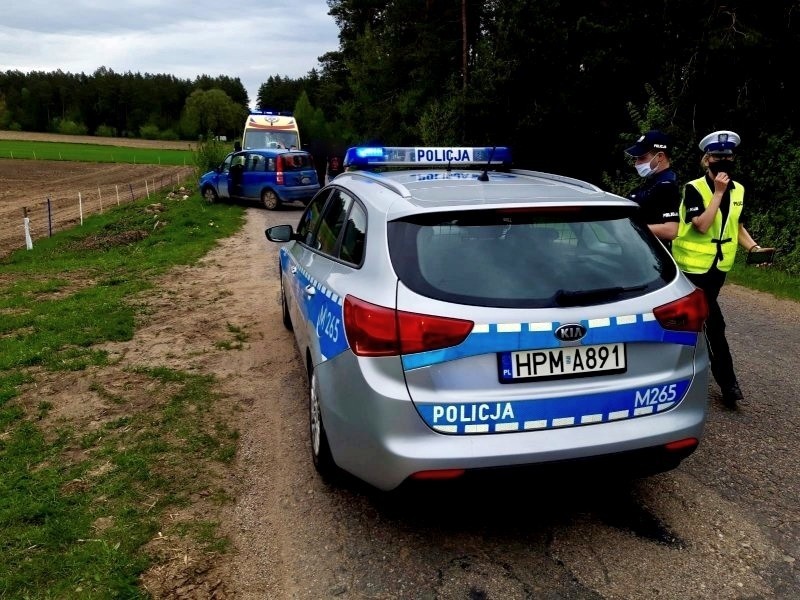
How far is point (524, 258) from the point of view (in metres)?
2.90

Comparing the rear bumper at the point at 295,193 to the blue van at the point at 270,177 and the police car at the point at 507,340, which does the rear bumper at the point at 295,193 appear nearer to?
the blue van at the point at 270,177

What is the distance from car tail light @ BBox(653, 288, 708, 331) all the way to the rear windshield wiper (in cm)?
20

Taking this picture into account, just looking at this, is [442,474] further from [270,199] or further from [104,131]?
[104,131]

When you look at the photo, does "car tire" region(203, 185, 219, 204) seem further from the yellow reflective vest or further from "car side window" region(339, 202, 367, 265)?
the yellow reflective vest

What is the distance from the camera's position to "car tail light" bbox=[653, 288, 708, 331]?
9.59ft

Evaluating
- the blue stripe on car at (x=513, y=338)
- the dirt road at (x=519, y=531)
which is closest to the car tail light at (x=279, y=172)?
the dirt road at (x=519, y=531)

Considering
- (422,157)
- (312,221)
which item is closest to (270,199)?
(312,221)

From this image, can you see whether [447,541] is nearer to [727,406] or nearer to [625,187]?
[727,406]

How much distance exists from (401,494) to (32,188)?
3586 centimetres

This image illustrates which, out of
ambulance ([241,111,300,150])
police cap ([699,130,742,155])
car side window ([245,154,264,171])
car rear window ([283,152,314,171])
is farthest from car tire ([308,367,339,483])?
ambulance ([241,111,300,150])

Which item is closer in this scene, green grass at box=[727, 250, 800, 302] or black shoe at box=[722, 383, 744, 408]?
black shoe at box=[722, 383, 744, 408]

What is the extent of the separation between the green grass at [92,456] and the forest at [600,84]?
9.50m

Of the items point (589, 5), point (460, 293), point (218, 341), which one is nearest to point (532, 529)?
point (460, 293)

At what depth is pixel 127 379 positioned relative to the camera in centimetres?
529
